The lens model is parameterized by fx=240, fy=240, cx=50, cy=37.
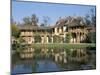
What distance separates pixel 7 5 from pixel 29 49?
2.06ft

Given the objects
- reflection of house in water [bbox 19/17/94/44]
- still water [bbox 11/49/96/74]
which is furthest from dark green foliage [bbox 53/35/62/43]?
still water [bbox 11/49/96/74]

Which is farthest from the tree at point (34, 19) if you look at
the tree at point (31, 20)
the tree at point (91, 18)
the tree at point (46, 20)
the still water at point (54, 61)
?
the tree at point (91, 18)

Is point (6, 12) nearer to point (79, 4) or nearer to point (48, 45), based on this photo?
point (48, 45)

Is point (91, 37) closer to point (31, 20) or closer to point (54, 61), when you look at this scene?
point (54, 61)

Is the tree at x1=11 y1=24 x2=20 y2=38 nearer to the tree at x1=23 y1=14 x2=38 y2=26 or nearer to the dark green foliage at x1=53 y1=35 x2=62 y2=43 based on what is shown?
the tree at x1=23 y1=14 x2=38 y2=26

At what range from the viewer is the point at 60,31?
323 centimetres

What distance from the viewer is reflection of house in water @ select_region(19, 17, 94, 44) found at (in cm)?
311

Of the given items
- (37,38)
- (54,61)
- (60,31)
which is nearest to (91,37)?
(60,31)

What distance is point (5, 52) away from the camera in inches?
119

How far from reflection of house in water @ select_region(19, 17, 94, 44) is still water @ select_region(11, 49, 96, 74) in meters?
0.16

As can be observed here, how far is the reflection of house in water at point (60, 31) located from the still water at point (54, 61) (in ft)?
0.53

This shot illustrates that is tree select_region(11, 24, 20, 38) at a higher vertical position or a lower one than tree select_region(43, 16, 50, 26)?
lower

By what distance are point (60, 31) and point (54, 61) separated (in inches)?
16.1

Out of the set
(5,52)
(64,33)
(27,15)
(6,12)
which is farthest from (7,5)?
(64,33)
